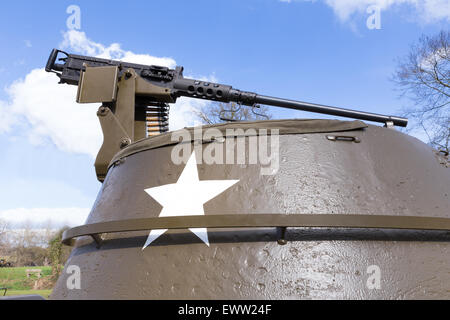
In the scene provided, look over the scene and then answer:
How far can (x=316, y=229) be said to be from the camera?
6.96 feet

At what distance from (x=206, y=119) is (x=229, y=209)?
54.3 ft

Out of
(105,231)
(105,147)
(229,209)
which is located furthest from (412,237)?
(105,147)

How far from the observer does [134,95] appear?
428 cm

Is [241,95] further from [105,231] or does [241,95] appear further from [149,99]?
[105,231]
